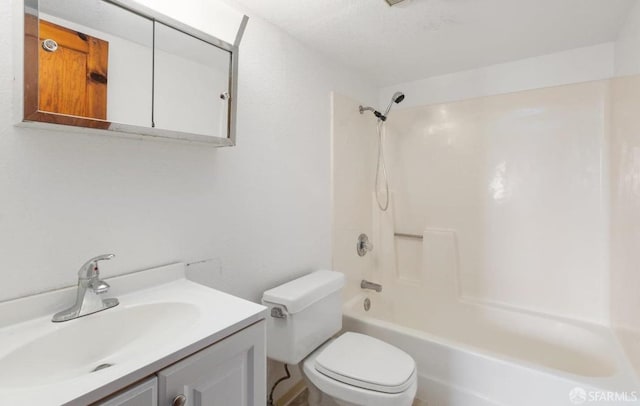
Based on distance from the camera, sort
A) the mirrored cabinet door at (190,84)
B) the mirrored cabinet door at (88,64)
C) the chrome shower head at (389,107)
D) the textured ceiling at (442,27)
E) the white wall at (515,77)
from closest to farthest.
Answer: the mirrored cabinet door at (88,64) < the mirrored cabinet door at (190,84) < the textured ceiling at (442,27) < the white wall at (515,77) < the chrome shower head at (389,107)

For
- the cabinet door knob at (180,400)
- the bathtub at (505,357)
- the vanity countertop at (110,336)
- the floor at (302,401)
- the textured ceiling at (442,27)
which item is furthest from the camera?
the floor at (302,401)

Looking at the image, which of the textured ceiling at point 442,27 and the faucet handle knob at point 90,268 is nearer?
the faucet handle knob at point 90,268

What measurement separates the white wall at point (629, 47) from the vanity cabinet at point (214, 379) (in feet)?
6.63

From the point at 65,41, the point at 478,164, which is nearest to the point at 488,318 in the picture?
the point at 478,164

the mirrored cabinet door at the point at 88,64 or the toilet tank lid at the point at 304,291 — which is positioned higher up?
the mirrored cabinet door at the point at 88,64

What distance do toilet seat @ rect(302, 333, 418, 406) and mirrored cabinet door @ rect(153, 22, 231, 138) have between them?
1.16m

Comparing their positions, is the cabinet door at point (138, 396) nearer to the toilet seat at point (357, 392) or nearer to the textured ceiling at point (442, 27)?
the toilet seat at point (357, 392)

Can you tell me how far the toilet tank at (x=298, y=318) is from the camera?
1413 mm

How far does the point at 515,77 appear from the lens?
2094 millimetres

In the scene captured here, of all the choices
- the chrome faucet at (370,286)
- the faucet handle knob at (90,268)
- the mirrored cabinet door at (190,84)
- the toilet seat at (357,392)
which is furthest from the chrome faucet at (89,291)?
the chrome faucet at (370,286)

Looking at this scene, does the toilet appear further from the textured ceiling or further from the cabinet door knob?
the textured ceiling

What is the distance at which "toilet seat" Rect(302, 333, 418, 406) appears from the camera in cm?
123

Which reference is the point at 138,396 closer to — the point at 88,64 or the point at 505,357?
the point at 88,64

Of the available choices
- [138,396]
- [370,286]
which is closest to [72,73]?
[138,396]
